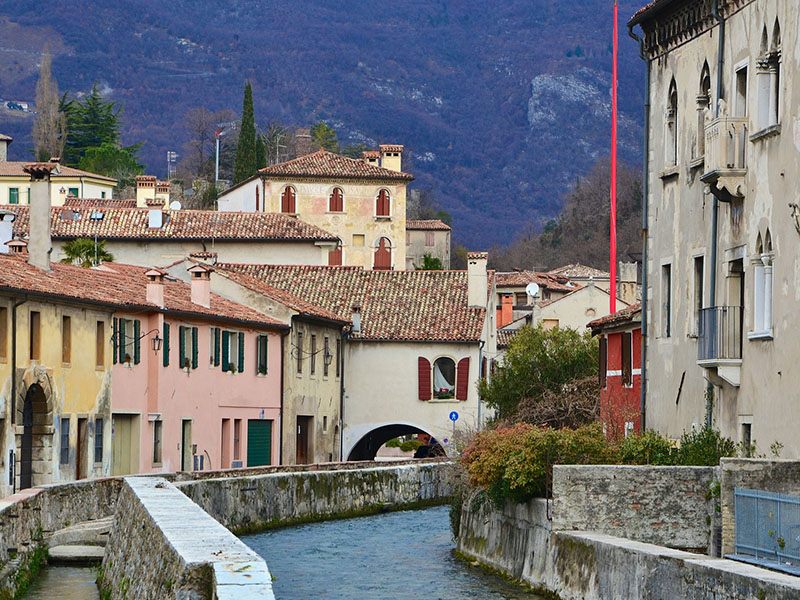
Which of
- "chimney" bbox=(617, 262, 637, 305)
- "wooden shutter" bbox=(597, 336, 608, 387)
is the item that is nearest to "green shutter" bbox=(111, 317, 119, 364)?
"wooden shutter" bbox=(597, 336, 608, 387)

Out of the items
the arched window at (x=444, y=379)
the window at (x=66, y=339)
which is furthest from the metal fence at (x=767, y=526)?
the arched window at (x=444, y=379)

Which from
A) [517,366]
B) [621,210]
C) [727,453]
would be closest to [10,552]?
[727,453]

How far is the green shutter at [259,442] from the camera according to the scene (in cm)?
5128

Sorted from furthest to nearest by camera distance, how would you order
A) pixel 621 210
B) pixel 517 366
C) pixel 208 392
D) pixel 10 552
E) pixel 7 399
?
pixel 621 210 < pixel 517 366 < pixel 208 392 < pixel 7 399 < pixel 10 552

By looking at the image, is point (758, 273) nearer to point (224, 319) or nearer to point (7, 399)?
point (7, 399)

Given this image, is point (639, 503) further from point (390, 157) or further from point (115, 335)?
point (390, 157)

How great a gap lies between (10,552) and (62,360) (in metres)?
16.4

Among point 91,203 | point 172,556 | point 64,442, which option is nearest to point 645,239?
point 64,442

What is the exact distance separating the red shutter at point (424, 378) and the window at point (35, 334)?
25.2 meters

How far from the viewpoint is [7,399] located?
34.3 meters

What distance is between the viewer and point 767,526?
1972cm

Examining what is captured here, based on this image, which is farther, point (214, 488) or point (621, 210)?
point (621, 210)

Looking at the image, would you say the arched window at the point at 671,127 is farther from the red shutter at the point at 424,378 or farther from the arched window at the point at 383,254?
the arched window at the point at 383,254

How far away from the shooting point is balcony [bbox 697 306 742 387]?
27359mm
